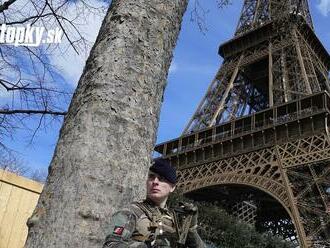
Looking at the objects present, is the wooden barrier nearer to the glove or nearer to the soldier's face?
the soldier's face

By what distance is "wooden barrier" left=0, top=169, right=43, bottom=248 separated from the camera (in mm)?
5332

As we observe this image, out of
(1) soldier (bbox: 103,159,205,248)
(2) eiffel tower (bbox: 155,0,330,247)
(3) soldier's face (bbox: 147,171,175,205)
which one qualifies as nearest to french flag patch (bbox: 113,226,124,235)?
(1) soldier (bbox: 103,159,205,248)

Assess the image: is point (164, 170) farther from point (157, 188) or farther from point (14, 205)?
point (14, 205)

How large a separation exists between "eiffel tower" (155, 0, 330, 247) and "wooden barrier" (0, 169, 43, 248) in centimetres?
1117

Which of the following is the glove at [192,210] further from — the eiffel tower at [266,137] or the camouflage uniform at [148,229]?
the eiffel tower at [266,137]

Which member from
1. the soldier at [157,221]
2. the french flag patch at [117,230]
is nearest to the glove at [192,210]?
the soldier at [157,221]

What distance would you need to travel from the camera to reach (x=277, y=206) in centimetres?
2644

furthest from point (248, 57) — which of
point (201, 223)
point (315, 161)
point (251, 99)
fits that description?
point (201, 223)

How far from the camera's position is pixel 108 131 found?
2061mm

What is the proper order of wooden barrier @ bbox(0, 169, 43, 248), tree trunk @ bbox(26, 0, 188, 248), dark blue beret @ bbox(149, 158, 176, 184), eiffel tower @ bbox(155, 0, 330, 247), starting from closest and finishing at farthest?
tree trunk @ bbox(26, 0, 188, 248) < dark blue beret @ bbox(149, 158, 176, 184) < wooden barrier @ bbox(0, 169, 43, 248) < eiffel tower @ bbox(155, 0, 330, 247)

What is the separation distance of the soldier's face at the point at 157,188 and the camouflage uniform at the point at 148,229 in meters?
0.04

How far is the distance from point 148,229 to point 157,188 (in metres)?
0.28

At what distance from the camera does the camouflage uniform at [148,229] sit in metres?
1.91

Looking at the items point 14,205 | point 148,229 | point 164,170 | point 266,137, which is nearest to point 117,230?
point 148,229
